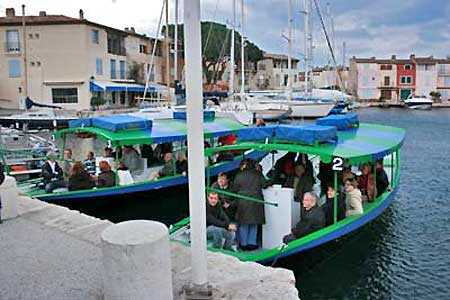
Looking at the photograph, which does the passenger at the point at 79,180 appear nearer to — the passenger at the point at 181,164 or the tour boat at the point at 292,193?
the passenger at the point at 181,164

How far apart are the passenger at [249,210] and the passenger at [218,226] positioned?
11.3 inches

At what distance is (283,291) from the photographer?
515 cm

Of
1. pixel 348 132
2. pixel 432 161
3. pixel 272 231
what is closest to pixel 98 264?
pixel 272 231

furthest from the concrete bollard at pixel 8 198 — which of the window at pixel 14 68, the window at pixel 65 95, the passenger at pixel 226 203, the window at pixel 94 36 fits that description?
the window at pixel 14 68

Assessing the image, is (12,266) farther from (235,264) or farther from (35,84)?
(35,84)

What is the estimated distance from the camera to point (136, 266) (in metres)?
4.45

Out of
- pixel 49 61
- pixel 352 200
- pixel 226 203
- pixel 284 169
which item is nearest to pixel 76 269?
pixel 226 203

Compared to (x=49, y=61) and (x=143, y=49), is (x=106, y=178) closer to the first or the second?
(x=49, y=61)

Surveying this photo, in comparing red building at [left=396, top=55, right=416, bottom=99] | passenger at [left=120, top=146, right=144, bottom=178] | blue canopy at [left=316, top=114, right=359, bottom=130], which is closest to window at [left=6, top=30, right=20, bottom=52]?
passenger at [left=120, top=146, right=144, bottom=178]

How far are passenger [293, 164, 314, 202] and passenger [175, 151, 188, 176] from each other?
15.8 feet

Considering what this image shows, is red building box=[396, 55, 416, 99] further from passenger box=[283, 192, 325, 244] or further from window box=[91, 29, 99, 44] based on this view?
passenger box=[283, 192, 325, 244]

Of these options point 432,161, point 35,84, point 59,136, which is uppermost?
point 35,84

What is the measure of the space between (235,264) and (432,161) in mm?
23632

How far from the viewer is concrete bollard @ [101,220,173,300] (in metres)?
4.44
